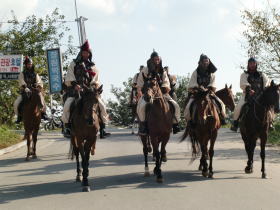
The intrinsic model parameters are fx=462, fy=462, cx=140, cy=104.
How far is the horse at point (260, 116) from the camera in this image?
1135 centimetres

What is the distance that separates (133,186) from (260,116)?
3.87 metres

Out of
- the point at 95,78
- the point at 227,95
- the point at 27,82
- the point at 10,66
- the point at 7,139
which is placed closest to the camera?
the point at 95,78

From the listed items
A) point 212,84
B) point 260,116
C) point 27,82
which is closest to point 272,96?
point 260,116

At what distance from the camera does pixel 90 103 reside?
384 inches

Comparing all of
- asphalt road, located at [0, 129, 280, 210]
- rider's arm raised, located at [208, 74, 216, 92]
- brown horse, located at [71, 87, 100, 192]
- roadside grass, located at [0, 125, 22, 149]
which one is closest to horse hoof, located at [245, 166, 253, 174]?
asphalt road, located at [0, 129, 280, 210]

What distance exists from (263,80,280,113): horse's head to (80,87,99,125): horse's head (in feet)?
14.2

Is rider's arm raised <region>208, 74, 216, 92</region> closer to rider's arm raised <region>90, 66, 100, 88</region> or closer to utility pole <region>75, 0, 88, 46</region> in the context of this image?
rider's arm raised <region>90, 66, 100, 88</region>

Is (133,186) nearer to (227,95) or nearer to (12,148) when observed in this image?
(227,95)

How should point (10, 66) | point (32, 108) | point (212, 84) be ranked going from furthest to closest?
point (10, 66) < point (32, 108) < point (212, 84)

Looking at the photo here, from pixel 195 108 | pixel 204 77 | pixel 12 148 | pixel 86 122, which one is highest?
pixel 204 77

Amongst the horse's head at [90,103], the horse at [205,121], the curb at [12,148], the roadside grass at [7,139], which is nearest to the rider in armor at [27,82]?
the curb at [12,148]

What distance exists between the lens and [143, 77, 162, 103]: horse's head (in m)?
10.3

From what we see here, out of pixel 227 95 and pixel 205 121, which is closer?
pixel 205 121

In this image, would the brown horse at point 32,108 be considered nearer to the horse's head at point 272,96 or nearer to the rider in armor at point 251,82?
the rider in armor at point 251,82
